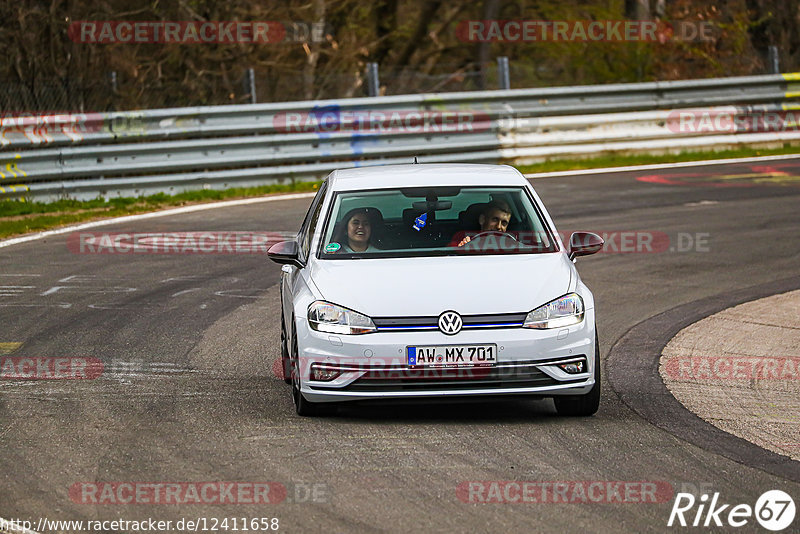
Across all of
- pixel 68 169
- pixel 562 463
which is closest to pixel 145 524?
pixel 562 463

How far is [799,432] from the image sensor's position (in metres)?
7.11

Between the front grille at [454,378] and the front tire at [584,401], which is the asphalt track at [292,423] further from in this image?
the front grille at [454,378]

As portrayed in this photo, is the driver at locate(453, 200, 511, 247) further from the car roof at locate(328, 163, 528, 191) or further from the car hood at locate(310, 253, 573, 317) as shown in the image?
the car hood at locate(310, 253, 573, 317)

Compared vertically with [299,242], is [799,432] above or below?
below

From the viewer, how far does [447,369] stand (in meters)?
7.13

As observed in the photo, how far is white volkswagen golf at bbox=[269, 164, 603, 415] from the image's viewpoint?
7.14m

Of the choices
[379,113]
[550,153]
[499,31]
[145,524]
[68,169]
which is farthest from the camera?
[499,31]

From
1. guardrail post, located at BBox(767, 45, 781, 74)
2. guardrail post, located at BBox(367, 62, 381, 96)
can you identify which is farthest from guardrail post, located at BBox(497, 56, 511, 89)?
guardrail post, located at BBox(767, 45, 781, 74)

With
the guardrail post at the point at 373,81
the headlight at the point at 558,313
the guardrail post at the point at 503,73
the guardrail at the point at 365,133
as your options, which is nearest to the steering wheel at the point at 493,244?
the headlight at the point at 558,313

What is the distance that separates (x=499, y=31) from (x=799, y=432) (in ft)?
87.4

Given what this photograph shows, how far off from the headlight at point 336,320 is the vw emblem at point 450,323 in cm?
38

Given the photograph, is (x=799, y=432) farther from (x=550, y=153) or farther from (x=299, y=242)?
(x=550, y=153)

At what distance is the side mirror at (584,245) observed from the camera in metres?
8.08

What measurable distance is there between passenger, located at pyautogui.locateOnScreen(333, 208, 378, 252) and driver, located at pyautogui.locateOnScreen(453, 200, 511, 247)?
63 centimetres
